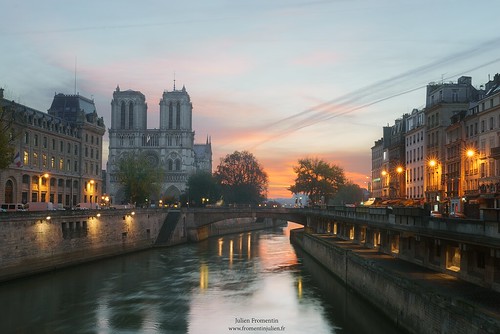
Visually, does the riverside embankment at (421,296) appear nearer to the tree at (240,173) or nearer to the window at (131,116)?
the tree at (240,173)

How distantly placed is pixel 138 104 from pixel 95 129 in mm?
77613

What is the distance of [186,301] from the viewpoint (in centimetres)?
4412

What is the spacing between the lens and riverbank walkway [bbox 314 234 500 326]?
24.0 metres

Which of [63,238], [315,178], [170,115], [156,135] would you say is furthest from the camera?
[170,115]

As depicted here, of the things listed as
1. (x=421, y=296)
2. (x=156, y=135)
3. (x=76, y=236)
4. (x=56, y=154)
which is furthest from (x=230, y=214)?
(x=156, y=135)

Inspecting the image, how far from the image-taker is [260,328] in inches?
1415

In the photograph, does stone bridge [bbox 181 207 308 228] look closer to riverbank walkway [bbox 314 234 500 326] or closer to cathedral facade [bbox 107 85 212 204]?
riverbank walkway [bbox 314 234 500 326]

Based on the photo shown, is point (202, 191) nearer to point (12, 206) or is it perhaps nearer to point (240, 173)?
point (240, 173)

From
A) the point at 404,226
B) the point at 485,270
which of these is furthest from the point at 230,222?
the point at 485,270

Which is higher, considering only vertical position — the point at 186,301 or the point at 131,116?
the point at 131,116

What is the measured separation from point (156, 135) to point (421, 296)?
16781 centimetres

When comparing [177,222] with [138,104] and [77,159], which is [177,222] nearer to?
[77,159]

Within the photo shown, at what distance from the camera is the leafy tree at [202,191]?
151850mm

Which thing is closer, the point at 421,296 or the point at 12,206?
the point at 421,296
